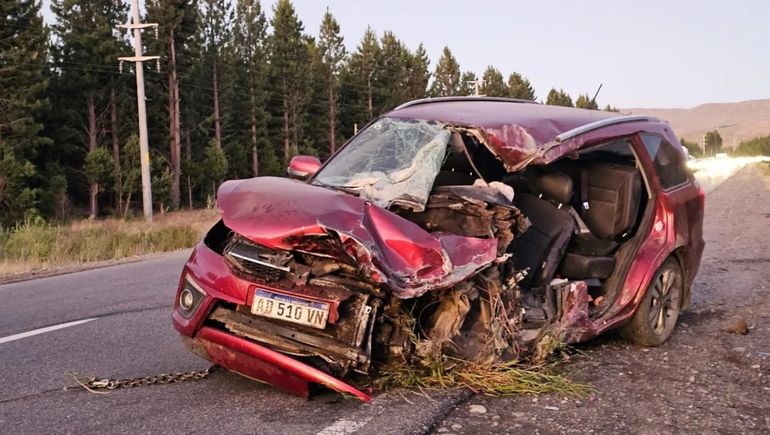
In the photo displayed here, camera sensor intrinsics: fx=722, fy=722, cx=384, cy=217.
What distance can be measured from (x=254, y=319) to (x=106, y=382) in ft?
4.00

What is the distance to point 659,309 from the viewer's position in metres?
5.53

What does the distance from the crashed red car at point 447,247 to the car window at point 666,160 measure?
0.8 inches

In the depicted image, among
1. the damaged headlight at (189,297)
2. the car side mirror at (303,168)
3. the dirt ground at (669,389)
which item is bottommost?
the dirt ground at (669,389)

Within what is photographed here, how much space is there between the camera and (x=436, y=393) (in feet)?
13.6

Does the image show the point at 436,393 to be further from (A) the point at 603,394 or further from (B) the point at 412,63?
(B) the point at 412,63

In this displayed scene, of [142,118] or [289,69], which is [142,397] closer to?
[142,118]

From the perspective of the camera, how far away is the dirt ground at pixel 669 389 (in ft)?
12.3

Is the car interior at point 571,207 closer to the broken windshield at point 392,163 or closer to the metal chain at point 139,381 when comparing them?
the broken windshield at point 392,163

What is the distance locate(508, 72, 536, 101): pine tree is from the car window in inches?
4191

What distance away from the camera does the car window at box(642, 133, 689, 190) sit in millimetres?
A: 5688

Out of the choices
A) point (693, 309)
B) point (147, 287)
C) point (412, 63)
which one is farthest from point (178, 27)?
point (693, 309)

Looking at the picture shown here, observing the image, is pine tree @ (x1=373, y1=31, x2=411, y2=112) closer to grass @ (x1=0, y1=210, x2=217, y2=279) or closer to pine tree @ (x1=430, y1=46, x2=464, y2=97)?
pine tree @ (x1=430, y1=46, x2=464, y2=97)

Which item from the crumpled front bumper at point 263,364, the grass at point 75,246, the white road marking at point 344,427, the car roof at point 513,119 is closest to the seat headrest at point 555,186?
the car roof at point 513,119

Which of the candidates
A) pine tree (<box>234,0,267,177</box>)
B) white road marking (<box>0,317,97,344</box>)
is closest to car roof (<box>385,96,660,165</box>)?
white road marking (<box>0,317,97,344</box>)
